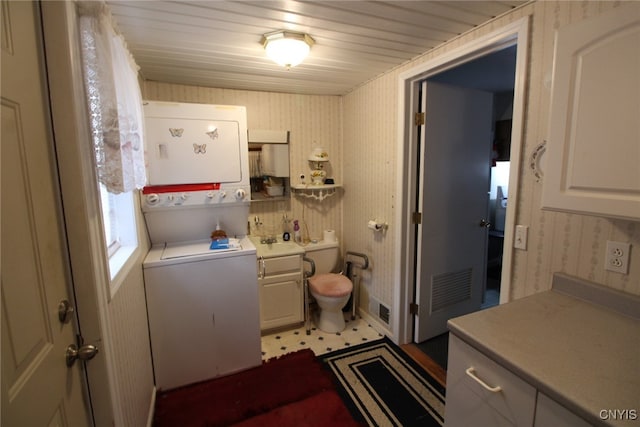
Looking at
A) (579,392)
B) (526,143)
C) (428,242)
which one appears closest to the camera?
(579,392)

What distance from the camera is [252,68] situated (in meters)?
2.11

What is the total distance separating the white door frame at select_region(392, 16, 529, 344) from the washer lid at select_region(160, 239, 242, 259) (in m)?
1.26

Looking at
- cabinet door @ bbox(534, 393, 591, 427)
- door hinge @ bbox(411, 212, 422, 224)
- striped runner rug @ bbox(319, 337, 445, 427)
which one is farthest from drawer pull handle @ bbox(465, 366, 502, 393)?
door hinge @ bbox(411, 212, 422, 224)

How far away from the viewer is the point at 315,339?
251 centimetres

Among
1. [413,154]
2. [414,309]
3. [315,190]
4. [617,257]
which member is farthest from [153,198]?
[617,257]

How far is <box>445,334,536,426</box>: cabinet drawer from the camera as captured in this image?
2.85 ft

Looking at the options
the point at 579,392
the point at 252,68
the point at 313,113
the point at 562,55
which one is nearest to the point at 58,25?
the point at 252,68

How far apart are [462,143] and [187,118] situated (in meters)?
2.06

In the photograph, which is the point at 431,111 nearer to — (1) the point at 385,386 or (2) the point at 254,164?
(2) the point at 254,164

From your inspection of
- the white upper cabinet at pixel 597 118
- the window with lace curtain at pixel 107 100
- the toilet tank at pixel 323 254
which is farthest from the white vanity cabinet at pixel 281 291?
the white upper cabinet at pixel 597 118

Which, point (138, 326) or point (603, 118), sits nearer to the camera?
point (603, 118)

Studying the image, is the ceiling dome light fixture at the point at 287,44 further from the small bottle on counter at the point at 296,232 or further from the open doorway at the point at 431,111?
the small bottle on counter at the point at 296,232

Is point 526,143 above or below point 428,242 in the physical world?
above

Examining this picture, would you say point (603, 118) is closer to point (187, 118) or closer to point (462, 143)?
point (462, 143)
